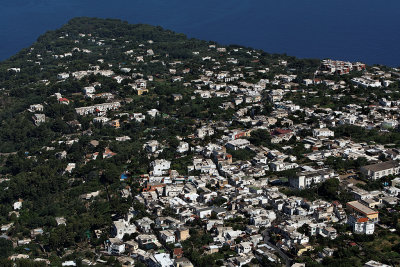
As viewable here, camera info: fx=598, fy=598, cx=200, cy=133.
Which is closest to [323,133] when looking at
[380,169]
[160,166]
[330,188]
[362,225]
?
[380,169]

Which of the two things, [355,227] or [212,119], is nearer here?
[355,227]

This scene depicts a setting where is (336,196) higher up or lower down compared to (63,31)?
lower down

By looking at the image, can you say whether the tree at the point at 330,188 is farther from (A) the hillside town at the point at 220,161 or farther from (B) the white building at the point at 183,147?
(B) the white building at the point at 183,147

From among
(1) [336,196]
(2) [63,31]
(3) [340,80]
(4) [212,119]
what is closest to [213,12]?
(2) [63,31]

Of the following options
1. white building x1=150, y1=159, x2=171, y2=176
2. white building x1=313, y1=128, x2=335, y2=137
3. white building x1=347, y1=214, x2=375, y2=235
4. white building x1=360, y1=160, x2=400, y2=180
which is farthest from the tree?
white building x1=150, y1=159, x2=171, y2=176

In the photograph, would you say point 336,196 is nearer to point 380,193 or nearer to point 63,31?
point 380,193

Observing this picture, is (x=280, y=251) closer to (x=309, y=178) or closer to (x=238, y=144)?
(x=309, y=178)

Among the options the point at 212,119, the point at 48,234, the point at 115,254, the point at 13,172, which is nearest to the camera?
the point at 115,254

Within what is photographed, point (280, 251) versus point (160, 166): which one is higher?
point (160, 166)
